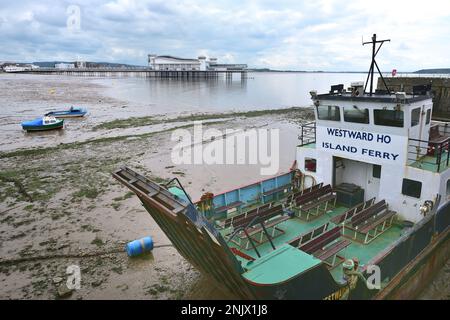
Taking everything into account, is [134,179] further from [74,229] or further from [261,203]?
[74,229]

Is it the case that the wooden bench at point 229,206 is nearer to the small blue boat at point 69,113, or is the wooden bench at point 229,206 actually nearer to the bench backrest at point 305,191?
the bench backrest at point 305,191

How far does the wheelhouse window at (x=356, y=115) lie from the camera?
8.84m

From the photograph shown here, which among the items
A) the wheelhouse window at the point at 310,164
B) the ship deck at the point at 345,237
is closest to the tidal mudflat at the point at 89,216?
the ship deck at the point at 345,237

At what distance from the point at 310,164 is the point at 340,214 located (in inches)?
77.5

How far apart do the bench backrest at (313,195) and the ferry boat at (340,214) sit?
30 mm

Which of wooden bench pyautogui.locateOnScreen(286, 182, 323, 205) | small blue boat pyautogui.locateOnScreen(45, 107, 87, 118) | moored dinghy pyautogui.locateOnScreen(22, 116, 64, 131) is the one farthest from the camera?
small blue boat pyautogui.locateOnScreen(45, 107, 87, 118)

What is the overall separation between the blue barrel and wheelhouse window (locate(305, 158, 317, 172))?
5.70 meters

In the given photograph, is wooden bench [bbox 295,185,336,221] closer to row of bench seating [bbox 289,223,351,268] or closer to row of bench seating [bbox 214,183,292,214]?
row of bench seating [bbox 214,183,292,214]

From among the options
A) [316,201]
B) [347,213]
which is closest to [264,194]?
[316,201]

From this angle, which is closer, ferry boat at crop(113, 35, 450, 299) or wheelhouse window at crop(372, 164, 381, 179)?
ferry boat at crop(113, 35, 450, 299)

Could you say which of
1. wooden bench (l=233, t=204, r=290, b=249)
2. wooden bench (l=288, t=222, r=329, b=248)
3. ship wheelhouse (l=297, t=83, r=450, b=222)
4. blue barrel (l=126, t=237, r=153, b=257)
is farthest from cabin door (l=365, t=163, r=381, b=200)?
blue barrel (l=126, t=237, r=153, b=257)

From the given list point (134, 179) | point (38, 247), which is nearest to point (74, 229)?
point (38, 247)

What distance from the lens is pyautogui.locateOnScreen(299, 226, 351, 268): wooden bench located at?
22.8 ft

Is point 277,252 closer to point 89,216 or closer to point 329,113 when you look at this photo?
point 329,113
